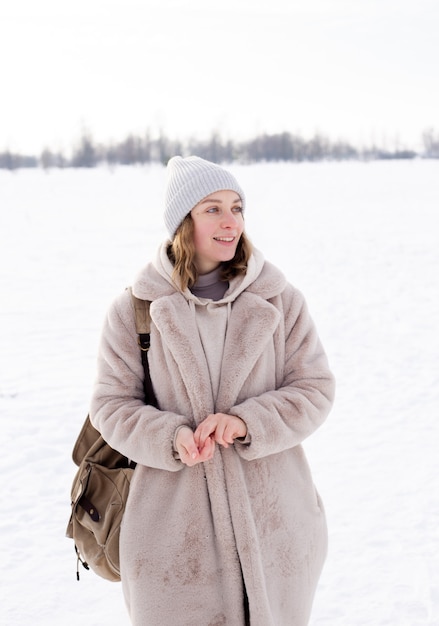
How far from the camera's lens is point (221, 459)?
6.56 ft

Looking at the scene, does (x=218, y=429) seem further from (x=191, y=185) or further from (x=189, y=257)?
(x=191, y=185)

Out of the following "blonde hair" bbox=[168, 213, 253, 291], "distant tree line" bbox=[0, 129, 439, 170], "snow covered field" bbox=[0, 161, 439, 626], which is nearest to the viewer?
"blonde hair" bbox=[168, 213, 253, 291]

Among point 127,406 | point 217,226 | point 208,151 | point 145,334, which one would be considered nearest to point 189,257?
point 217,226

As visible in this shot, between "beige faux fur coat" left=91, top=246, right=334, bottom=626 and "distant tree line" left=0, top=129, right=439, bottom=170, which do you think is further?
"distant tree line" left=0, top=129, right=439, bottom=170

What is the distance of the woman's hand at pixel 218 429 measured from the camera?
187cm

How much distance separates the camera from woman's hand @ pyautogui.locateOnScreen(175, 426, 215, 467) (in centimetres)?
186

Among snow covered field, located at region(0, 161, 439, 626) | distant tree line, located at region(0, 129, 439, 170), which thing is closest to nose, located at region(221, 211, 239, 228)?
snow covered field, located at region(0, 161, 439, 626)

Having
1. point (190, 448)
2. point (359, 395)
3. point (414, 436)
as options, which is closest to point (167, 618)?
point (190, 448)

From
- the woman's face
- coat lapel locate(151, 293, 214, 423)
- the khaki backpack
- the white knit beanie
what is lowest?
the khaki backpack

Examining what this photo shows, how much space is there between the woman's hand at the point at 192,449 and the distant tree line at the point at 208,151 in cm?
5920

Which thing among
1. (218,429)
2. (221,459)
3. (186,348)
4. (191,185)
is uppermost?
(191,185)

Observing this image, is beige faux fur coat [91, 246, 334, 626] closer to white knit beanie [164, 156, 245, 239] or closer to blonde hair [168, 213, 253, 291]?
blonde hair [168, 213, 253, 291]

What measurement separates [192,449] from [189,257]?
613 millimetres

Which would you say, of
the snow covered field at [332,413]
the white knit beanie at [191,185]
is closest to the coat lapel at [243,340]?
the white knit beanie at [191,185]
